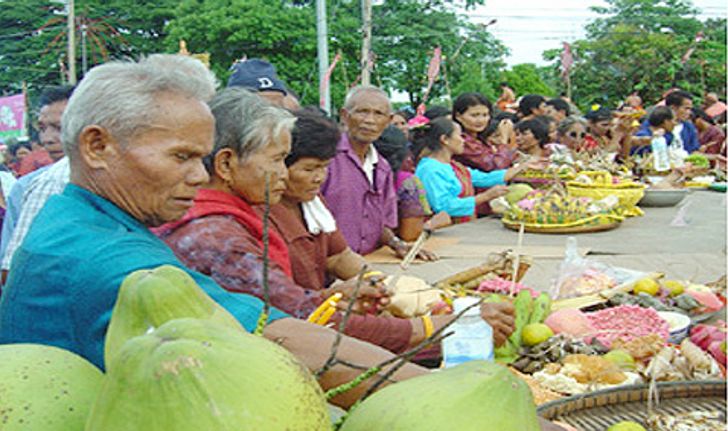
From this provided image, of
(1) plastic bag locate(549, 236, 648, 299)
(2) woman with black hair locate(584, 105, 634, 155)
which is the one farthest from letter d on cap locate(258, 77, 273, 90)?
(2) woman with black hair locate(584, 105, 634, 155)

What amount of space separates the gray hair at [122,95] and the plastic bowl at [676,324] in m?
2.76

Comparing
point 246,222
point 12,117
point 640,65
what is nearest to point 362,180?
point 246,222

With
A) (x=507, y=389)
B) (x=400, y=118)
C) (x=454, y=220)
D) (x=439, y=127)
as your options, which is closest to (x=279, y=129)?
(x=507, y=389)

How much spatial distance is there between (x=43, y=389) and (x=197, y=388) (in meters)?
0.22

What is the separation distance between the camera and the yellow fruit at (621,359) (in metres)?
2.93

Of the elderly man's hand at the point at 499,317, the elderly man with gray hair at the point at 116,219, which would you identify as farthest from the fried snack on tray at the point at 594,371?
the elderly man with gray hair at the point at 116,219

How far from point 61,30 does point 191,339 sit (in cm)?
3690

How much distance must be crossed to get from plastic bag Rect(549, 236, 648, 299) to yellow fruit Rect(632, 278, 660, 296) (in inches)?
3.3

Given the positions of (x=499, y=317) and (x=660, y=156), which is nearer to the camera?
(x=499, y=317)

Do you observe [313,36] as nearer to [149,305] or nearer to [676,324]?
[676,324]

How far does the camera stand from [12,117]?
12.6m

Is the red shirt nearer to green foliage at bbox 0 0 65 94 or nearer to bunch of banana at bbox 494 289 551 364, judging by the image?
bunch of banana at bbox 494 289 551 364

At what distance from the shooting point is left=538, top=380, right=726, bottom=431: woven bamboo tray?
2.11 meters

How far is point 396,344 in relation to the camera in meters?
2.32
